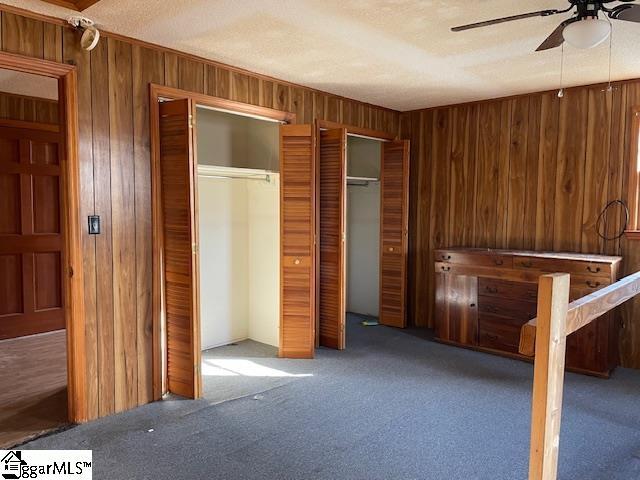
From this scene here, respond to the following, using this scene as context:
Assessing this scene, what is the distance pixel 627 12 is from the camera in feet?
6.89

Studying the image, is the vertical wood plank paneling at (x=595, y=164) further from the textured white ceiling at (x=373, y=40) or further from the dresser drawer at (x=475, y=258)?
the dresser drawer at (x=475, y=258)

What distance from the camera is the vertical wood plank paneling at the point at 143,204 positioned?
10.2 ft

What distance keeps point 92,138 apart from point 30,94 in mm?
2555

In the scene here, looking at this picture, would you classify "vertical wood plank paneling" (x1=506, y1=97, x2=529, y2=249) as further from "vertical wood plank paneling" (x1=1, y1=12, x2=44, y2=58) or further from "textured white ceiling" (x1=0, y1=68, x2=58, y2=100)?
"textured white ceiling" (x1=0, y1=68, x2=58, y2=100)

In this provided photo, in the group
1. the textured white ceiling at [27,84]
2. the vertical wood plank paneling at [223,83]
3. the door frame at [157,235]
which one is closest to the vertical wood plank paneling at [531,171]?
the vertical wood plank paneling at [223,83]

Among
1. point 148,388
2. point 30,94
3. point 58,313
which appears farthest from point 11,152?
point 148,388

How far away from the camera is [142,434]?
276cm

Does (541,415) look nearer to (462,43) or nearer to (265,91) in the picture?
(462,43)

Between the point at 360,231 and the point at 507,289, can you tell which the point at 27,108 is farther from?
the point at 507,289

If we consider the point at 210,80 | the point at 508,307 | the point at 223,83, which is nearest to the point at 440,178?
the point at 508,307

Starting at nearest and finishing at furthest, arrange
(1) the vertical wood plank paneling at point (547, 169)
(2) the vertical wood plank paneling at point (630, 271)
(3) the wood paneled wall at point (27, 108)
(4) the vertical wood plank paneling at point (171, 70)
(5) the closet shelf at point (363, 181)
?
(4) the vertical wood plank paneling at point (171, 70)
(2) the vertical wood plank paneling at point (630, 271)
(1) the vertical wood plank paneling at point (547, 169)
(3) the wood paneled wall at point (27, 108)
(5) the closet shelf at point (363, 181)

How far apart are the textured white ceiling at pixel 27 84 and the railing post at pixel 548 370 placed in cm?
397

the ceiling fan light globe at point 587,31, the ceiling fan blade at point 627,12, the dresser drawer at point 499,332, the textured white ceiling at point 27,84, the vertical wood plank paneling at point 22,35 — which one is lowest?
the dresser drawer at point 499,332

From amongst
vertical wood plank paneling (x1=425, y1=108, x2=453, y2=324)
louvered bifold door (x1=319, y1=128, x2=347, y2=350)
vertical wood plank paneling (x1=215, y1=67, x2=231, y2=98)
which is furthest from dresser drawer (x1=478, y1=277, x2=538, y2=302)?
vertical wood plank paneling (x1=215, y1=67, x2=231, y2=98)
